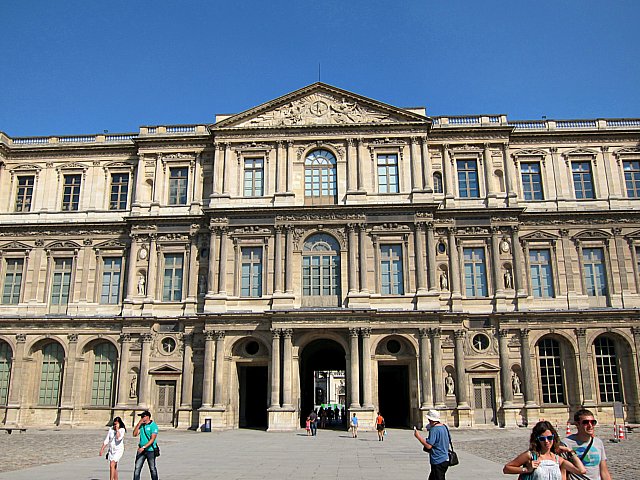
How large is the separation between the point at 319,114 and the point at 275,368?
1566 cm

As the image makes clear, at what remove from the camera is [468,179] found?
38.3m

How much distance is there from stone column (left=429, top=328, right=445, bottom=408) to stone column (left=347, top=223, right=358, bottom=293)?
5.02 metres

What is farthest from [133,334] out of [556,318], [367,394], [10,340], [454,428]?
[556,318]

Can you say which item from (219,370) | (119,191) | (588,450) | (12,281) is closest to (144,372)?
(219,370)

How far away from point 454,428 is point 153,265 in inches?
781

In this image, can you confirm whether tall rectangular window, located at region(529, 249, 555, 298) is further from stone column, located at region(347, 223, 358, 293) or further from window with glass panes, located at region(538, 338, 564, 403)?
stone column, located at region(347, 223, 358, 293)

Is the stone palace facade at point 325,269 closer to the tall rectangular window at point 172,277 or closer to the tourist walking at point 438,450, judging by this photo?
the tall rectangular window at point 172,277

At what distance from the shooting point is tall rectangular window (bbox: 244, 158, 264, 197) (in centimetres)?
3769

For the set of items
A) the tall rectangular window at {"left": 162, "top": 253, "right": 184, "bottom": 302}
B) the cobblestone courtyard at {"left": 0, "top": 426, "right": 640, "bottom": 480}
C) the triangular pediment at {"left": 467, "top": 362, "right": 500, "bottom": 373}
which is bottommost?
the cobblestone courtyard at {"left": 0, "top": 426, "right": 640, "bottom": 480}

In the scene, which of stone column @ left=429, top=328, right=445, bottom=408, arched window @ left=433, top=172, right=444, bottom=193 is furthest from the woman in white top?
arched window @ left=433, top=172, right=444, bottom=193

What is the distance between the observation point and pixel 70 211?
39656 mm

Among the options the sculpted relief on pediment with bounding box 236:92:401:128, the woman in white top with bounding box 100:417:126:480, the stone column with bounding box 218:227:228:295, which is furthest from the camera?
the sculpted relief on pediment with bounding box 236:92:401:128

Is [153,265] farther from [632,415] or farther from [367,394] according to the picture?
[632,415]

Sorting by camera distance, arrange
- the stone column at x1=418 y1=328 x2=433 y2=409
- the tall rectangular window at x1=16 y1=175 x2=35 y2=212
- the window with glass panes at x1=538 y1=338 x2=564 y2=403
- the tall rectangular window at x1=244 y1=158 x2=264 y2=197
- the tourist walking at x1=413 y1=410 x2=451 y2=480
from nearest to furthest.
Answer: the tourist walking at x1=413 y1=410 x2=451 y2=480 → the stone column at x1=418 y1=328 x2=433 y2=409 → the window with glass panes at x1=538 y1=338 x2=564 y2=403 → the tall rectangular window at x1=244 y1=158 x2=264 y2=197 → the tall rectangular window at x1=16 y1=175 x2=35 y2=212
